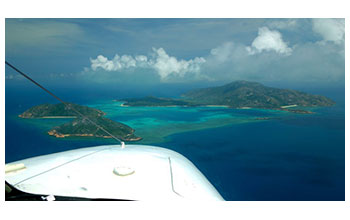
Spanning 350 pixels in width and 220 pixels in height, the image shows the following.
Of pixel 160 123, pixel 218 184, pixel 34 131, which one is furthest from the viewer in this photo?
pixel 160 123

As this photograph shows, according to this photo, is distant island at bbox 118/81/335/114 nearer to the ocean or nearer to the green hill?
the green hill

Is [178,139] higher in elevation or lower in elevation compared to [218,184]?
higher

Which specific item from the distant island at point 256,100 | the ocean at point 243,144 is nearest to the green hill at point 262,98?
the distant island at point 256,100

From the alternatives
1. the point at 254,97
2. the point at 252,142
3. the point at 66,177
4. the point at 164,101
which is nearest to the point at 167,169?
the point at 66,177

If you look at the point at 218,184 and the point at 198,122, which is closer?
the point at 218,184

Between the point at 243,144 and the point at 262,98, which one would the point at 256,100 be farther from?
the point at 243,144

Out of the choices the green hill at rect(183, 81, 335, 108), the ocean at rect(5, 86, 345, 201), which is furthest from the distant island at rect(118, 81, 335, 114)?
the ocean at rect(5, 86, 345, 201)

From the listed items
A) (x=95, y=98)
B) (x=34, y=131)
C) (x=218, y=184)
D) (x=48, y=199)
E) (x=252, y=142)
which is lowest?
(x=218, y=184)

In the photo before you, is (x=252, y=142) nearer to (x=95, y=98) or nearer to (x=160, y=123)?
(x=160, y=123)

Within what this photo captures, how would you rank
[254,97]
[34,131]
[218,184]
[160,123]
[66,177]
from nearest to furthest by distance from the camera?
[66,177] → [218,184] → [34,131] → [160,123] → [254,97]
